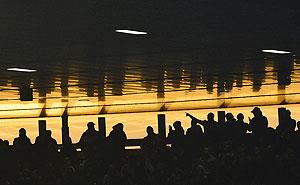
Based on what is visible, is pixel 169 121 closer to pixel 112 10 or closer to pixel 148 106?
pixel 148 106

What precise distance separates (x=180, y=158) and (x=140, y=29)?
3.04m

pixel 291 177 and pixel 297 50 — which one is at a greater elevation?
pixel 297 50

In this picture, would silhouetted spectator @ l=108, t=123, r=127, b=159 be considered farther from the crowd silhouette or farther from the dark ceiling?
the dark ceiling

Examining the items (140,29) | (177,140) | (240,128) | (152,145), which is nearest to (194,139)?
(177,140)

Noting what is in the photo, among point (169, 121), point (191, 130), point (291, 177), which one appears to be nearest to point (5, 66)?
point (191, 130)

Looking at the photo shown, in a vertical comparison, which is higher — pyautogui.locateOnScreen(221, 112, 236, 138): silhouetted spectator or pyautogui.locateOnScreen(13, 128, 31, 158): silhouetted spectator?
pyautogui.locateOnScreen(221, 112, 236, 138): silhouetted spectator

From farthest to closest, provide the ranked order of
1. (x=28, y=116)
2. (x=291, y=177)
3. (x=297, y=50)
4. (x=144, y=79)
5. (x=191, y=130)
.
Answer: (x=28, y=116) < (x=144, y=79) < (x=297, y=50) < (x=191, y=130) < (x=291, y=177)

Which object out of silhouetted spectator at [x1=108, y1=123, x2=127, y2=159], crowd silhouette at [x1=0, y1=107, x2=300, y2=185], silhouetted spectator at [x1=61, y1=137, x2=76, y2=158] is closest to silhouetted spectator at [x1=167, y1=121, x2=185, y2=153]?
crowd silhouette at [x1=0, y1=107, x2=300, y2=185]

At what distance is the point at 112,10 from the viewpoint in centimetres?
1662

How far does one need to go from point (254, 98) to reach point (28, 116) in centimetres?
1006

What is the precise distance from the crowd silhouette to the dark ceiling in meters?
1.63

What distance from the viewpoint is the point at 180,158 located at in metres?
20.4

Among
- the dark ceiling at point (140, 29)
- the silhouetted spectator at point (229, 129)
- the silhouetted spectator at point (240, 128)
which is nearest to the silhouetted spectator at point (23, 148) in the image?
the dark ceiling at point (140, 29)

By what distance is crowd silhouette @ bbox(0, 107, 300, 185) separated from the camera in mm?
19641
